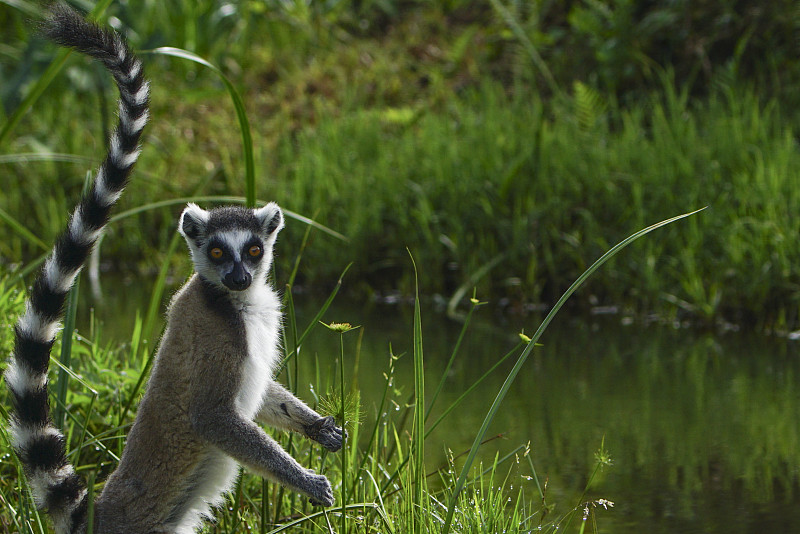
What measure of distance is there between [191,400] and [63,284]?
470 millimetres

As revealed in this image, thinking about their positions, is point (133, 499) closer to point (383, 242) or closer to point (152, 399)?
point (152, 399)

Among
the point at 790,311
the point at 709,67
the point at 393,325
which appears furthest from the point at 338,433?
the point at 709,67

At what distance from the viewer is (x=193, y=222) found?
9.92 ft

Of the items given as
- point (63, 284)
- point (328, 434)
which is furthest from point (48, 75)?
point (328, 434)

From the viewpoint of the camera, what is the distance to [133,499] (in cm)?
286

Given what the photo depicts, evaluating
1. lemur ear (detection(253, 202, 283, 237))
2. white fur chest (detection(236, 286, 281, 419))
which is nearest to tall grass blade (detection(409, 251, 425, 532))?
white fur chest (detection(236, 286, 281, 419))

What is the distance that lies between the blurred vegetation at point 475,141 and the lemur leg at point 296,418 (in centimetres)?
254

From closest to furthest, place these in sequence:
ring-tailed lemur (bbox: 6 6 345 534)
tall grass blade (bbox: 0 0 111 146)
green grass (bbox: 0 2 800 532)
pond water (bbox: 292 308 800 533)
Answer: ring-tailed lemur (bbox: 6 6 345 534)
tall grass blade (bbox: 0 0 111 146)
pond water (bbox: 292 308 800 533)
green grass (bbox: 0 2 800 532)

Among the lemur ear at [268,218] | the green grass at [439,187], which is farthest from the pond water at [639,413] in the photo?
the lemur ear at [268,218]

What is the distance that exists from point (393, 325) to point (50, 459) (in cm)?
425

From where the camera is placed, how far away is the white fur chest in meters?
2.84

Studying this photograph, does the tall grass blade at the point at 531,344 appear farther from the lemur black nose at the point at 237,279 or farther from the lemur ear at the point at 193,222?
the lemur ear at the point at 193,222

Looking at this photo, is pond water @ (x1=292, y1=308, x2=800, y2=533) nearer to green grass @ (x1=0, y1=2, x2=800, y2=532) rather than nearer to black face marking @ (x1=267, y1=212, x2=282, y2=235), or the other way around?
green grass @ (x1=0, y1=2, x2=800, y2=532)

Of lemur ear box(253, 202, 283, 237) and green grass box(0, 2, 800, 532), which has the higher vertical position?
lemur ear box(253, 202, 283, 237)
